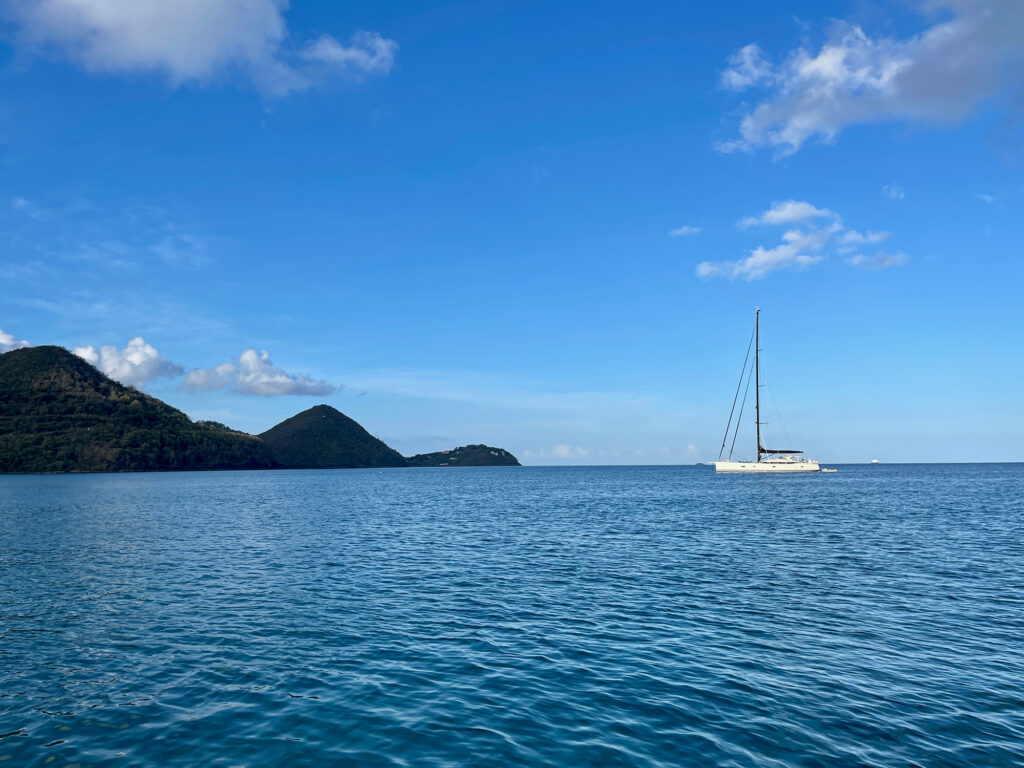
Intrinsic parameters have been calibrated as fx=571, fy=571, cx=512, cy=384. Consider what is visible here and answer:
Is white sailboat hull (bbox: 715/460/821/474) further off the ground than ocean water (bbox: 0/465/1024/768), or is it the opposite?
white sailboat hull (bbox: 715/460/821/474)

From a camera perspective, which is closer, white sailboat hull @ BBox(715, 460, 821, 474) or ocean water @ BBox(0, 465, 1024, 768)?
ocean water @ BBox(0, 465, 1024, 768)

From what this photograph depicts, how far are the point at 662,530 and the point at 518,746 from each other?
4504cm

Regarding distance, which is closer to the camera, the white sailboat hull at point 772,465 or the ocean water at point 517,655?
the ocean water at point 517,655

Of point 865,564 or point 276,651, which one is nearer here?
point 276,651

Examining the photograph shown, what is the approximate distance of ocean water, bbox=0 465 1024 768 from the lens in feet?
45.6

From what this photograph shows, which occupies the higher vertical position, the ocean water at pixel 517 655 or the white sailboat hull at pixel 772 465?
the white sailboat hull at pixel 772 465

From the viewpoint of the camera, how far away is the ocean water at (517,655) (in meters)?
13.9

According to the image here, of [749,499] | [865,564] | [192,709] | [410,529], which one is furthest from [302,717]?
[749,499]

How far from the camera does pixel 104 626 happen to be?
79.6 feet

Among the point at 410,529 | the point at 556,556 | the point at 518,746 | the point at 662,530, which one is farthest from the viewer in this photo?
the point at 410,529

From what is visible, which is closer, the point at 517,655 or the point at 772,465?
the point at 517,655

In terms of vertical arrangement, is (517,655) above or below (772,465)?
below

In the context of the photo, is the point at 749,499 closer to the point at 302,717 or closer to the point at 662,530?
the point at 662,530

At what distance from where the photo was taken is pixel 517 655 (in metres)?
20.1
